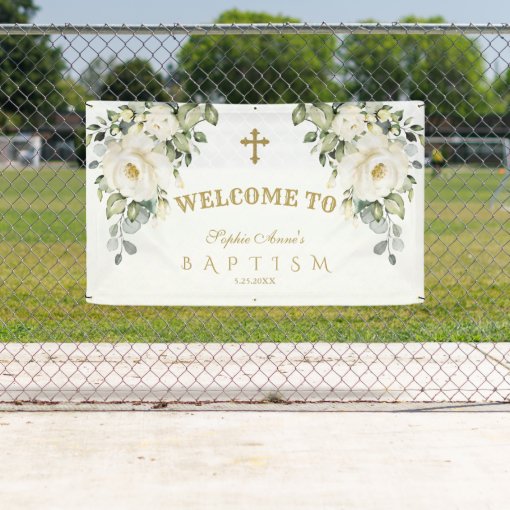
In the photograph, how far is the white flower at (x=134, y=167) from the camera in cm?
523

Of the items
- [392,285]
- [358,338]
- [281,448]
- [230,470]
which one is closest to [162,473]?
[230,470]

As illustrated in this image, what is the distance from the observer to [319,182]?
17.2 feet

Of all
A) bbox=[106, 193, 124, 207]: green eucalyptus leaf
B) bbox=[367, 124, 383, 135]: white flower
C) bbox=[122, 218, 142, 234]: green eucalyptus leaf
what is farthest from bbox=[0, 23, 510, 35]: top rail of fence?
bbox=[122, 218, 142, 234]: green eucalyptus leaf

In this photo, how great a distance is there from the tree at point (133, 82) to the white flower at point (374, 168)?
1151 millimetres

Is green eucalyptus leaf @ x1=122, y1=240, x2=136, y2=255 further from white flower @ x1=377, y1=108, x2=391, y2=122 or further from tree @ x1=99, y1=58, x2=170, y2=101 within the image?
white flower @ x1=377, y1=108, x2=391, y2=122

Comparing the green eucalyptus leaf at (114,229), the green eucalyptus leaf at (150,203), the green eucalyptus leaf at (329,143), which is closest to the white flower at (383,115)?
the green eucalyptus leaf at (329,143)

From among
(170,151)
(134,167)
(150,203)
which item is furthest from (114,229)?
(170,151)

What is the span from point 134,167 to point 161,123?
0.26 m

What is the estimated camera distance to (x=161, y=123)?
5.23 meters

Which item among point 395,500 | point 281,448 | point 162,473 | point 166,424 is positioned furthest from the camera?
point 166,424

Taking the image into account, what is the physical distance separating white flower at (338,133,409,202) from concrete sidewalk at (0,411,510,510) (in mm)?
1145

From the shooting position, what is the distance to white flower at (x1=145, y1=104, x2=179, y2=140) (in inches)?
206

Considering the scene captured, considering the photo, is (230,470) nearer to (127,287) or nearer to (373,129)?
(127,287)

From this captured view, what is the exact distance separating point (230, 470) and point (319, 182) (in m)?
1.64
